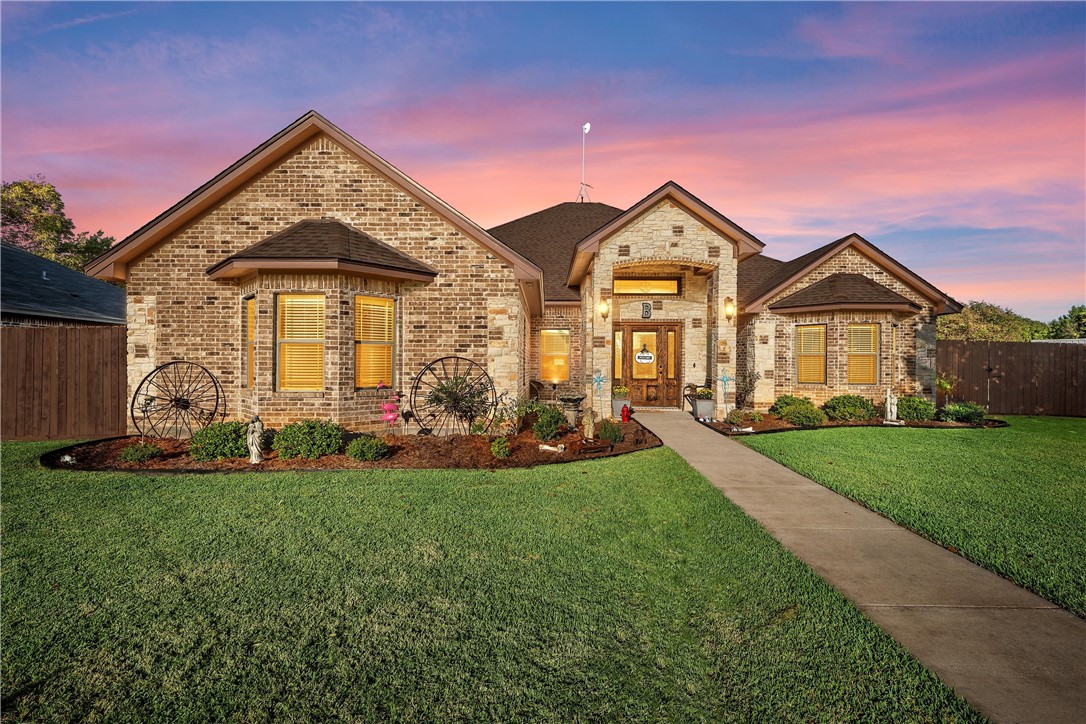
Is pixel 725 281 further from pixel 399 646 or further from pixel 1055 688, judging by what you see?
pixel 399 646

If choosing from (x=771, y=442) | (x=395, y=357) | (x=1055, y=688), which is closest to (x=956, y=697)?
(x=1055, y=688)

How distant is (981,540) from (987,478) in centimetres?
322

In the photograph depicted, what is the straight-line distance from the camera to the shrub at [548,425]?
8.97m

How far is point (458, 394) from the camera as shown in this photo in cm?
937

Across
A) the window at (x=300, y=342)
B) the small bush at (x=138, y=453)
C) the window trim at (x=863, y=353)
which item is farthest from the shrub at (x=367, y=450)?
the window trim at (x=863, y=353)

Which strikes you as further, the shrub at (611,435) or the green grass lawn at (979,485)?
the shrub at (611,435)

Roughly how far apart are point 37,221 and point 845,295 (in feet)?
139

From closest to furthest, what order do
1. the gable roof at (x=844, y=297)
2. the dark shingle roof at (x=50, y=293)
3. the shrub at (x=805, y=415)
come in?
1. the shrub at (x=805, y=415)
2. the gable roof at (x=844, y=297)
3. the dark shingle roof at (x=50, y=293)

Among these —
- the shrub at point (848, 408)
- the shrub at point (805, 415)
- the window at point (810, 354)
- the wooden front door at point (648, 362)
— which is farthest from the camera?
the wooden front door at point (648, 362)

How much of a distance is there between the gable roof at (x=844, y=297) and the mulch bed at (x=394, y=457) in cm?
714

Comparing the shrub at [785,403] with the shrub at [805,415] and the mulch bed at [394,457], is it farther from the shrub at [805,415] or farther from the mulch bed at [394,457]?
the mulch bed at [394,457]

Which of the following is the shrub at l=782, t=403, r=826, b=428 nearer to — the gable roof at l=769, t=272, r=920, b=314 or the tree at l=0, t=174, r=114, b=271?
the gable roof at l=769, t=272, r=920, b=314

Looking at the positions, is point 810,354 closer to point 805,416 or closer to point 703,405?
point 805,416

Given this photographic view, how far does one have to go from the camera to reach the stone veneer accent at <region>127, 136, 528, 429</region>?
9648 mm
